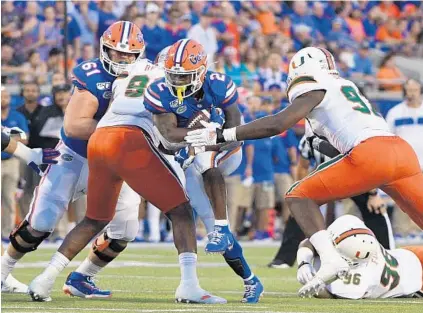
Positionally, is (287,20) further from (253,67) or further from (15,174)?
(15,174)

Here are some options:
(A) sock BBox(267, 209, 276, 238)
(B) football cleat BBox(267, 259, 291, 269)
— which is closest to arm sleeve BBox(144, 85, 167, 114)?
(B) football cleat BBox(267, 259, 291, 269)

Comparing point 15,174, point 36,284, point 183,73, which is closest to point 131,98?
point 183,73

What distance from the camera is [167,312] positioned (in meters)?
6.46

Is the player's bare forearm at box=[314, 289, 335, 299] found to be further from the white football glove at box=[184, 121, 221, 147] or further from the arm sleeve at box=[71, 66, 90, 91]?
the arm sleeve at box=[71, 66, 90, 91]

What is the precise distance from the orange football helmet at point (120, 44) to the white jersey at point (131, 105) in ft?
0.82

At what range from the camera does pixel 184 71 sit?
23.3 ft

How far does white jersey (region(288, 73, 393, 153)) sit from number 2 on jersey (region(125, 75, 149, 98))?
963mm

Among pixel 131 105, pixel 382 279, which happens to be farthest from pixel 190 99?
pixel 382 279

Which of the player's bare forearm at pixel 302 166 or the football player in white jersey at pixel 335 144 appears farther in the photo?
the player's bare forearm at pixel 302 166

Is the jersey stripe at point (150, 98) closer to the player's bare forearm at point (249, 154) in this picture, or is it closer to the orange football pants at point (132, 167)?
the orange football pants at point (132, 167)

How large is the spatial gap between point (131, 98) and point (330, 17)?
11560mm

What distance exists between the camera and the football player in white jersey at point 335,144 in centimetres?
700

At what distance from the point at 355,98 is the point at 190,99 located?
3.42 ft

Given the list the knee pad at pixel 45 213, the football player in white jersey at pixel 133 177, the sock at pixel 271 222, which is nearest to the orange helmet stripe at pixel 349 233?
the football player in white jersey at pixel 133 177
